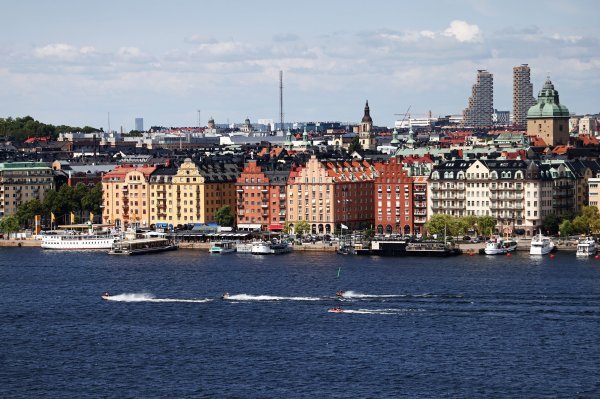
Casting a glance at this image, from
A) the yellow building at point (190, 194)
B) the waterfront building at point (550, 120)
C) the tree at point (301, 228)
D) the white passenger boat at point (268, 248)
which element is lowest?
the white passenger boat at point (268, 248)

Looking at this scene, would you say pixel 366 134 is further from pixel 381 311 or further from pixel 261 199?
pixel 381 311

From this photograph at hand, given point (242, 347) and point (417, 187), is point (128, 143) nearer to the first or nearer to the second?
point (417, 187)

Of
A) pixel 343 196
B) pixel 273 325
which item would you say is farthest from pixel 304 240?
pixel 273 325

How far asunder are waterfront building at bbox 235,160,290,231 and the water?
1927 cm

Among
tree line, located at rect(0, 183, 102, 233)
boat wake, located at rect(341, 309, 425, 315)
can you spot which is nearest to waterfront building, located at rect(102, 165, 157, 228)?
tree line, located at rect(0, 183, 102, 233)

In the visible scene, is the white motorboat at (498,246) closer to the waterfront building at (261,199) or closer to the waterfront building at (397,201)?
the waterfront building at (397,201)

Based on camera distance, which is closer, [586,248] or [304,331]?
[304,331]

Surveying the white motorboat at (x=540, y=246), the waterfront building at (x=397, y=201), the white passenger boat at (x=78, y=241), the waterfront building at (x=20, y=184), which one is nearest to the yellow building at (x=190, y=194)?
the white passenger boat at (x=78, y=241)

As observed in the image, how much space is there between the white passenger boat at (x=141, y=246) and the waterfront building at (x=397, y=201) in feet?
40.5

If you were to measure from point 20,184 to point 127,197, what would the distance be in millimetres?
8908

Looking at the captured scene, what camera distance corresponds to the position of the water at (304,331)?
49469mm

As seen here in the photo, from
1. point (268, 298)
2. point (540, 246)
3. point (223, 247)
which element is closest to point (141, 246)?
point (223, 247)

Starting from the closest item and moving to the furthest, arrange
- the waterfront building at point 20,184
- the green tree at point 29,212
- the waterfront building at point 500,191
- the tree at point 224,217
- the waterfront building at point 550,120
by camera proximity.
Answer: the waterfront building at point 500,191 → the tree at point 224,217 → the green tree at point 29,212 → the waterfront building at point 20,184 → the waterfront building at point 550,120

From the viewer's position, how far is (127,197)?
353ft
